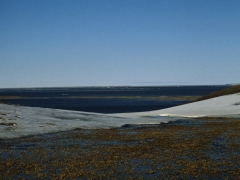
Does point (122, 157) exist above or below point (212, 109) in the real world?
above

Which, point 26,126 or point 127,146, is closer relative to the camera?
point 127,146

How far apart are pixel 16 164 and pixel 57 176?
3.25 m

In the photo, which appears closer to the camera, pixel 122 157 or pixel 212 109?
pixel 122 157

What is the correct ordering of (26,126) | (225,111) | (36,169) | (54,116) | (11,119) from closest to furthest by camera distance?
(36,169) → (26,126) → (11,119) → (54,116) → (225,111)

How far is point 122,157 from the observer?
1692cm

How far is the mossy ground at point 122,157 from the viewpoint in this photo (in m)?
13.7

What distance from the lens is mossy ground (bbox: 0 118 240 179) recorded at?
13688 mm

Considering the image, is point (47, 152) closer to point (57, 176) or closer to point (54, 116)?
point (57, 176)

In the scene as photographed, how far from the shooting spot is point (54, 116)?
120 feet

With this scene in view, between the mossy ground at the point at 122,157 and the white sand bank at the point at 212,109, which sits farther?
the white sand bank at the point at 212,109

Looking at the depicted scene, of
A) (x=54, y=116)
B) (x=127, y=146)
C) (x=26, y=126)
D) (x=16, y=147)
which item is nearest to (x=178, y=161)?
(x=127, y=146)

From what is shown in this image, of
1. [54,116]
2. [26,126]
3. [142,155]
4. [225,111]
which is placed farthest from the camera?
[225,111]

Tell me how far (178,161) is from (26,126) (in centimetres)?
1716

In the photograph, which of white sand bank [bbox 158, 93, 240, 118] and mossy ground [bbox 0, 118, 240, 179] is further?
white sand bank [bbox 158, 93, 240, 118]
